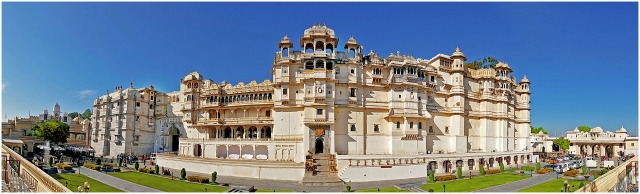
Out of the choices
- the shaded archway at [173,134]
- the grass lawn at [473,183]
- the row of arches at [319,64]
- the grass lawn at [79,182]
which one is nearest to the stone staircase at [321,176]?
the grass lawn at [473,183]

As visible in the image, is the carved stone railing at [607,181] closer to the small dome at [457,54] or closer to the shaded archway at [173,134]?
the small dome at [457,54]

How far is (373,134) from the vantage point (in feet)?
142

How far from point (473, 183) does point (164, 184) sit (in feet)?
83.9

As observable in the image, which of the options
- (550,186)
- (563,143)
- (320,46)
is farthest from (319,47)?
(563,143)

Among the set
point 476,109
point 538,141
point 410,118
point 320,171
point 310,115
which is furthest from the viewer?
point 538,141

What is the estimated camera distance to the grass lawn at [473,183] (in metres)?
31.0

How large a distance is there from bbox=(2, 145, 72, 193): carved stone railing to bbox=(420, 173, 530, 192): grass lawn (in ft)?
80.6

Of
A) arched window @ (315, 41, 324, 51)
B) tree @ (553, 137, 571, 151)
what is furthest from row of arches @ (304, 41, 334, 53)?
tree @ (553, 137, 571, 151)

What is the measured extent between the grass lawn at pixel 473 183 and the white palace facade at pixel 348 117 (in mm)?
4239

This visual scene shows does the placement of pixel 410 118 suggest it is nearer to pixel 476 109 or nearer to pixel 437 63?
pixel 437 63

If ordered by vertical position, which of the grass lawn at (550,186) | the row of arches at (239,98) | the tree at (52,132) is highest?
the row of arches at (239,98)

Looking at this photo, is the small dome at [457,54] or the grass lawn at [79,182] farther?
the small dome at [457,54]

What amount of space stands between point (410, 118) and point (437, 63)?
10.3m

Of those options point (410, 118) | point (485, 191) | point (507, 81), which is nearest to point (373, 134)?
point (410, 118)
